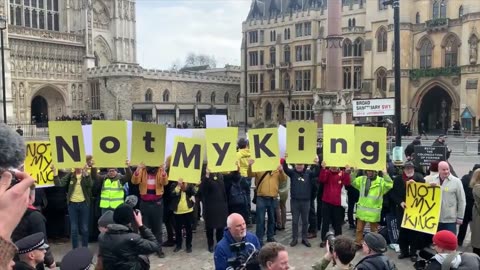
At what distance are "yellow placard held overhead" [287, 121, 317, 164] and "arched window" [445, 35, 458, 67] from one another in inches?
1463

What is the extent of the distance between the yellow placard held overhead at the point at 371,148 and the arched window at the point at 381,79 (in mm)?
40537

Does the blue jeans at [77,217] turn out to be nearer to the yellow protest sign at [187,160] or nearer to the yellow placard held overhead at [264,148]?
the yellow protest sign at [187,160]

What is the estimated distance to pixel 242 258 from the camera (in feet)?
16.1

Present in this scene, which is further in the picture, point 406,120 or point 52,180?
point 406,120

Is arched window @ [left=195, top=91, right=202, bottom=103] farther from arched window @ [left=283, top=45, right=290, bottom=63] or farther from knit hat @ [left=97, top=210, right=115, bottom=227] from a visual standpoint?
knit hat @ [left=97, top=210, right=115, bottom=227]

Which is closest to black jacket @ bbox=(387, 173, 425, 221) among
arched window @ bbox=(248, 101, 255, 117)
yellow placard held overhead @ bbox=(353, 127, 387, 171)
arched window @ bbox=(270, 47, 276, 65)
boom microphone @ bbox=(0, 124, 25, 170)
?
yellow placard held overhead @ bbox=(353, 127, 387, 171)

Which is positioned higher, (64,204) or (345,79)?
(345,79)

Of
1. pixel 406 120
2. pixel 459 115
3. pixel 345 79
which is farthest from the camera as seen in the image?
pixel 345 79

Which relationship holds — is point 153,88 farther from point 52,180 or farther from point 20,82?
point 52,180

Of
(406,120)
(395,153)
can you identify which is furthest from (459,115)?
(395,153)

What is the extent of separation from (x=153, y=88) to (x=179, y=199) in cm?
4230

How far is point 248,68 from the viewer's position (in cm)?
6069

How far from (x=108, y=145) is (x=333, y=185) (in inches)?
173

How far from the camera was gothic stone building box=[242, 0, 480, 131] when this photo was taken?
134 ft
